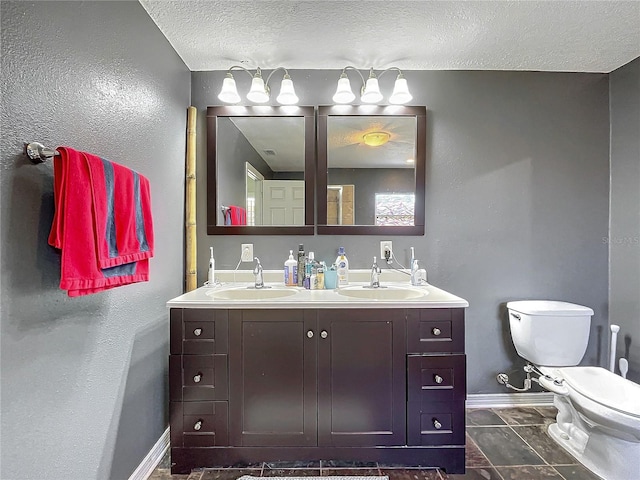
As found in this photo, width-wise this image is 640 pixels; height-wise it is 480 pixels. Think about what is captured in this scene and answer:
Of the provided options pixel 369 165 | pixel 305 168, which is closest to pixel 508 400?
pixel 369 165

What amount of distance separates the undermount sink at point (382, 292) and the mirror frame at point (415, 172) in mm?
380

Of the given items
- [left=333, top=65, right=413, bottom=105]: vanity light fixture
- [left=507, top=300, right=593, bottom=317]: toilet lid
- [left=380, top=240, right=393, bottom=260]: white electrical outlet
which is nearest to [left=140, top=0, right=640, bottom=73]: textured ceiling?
[left=333, top=65, right=413, bottom=105]: vanity light fixture

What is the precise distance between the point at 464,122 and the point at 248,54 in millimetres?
1436

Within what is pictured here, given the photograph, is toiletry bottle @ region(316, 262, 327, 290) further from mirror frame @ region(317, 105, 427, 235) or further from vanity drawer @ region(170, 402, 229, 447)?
vanity drawer @ region(170, 402, 229, 447)

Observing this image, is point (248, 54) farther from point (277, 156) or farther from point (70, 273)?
point (70, 273)

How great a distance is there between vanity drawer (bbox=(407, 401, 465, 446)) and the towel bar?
66.8 inches

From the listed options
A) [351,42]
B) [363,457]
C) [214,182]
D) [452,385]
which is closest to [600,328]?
[452,385]

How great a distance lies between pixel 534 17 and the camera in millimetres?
1553

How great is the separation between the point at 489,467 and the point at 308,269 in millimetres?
1352

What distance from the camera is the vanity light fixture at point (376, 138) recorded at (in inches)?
78.2

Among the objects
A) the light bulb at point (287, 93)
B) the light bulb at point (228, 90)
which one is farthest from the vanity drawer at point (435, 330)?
the light bulb at point (228, 90)

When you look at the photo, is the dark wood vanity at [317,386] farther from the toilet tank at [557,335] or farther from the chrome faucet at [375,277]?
the toilet tank at [557,335]

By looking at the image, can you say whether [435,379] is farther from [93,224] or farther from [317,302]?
[93,224]

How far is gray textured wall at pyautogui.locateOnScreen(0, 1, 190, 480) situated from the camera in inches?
33.4
